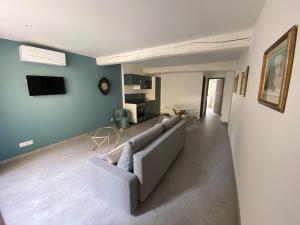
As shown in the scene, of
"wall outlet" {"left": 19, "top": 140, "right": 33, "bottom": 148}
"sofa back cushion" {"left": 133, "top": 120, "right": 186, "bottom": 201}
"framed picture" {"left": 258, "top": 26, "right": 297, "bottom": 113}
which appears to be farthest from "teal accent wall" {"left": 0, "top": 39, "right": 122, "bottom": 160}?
"framed picture" {"left": 258, "top": 26, "right": 297, "bottom": 113}

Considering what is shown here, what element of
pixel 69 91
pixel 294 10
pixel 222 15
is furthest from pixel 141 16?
pixel 69 91

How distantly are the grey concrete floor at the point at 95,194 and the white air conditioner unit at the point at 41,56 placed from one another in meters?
2.12

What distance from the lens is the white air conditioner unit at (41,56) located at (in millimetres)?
2754

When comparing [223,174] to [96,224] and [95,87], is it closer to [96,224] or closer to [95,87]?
[96,224]

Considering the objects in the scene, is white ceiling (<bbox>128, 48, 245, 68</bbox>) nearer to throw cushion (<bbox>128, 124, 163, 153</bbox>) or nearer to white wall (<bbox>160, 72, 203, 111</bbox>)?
white wall (<bbox>160, 72, 203, 111</bbox>)

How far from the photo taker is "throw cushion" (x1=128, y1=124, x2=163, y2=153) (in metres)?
1.71

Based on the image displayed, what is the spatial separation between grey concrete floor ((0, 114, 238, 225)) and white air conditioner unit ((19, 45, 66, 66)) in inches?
83.4

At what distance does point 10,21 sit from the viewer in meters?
2.01

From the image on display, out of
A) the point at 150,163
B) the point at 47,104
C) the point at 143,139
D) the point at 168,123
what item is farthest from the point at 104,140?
the point at 150,163

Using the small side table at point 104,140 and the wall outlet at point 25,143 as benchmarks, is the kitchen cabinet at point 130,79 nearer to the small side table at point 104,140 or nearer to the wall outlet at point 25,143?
the small side table at point 104,140

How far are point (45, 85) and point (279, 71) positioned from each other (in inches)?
164

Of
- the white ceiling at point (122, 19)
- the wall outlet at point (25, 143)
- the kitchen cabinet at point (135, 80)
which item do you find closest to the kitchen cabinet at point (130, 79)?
the kitchen cabinet at point (135, 80)

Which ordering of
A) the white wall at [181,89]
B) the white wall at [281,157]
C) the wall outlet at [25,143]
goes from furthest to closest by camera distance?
the white wall at [181,89] < the wall outlet at [25,143] < the white wall at [281,157]

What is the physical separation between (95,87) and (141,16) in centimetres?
326
